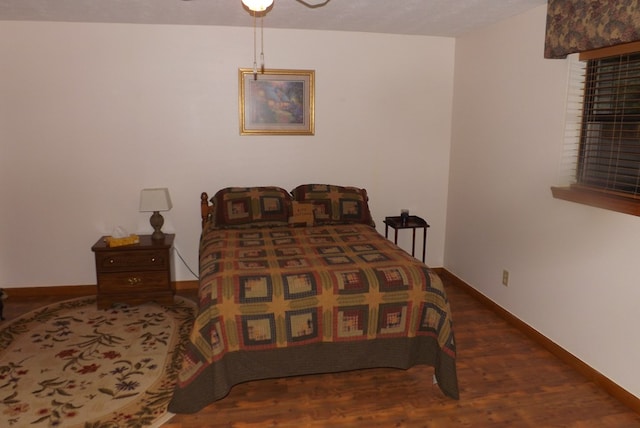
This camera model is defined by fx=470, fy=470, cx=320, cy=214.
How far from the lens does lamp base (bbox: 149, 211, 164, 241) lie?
13.3ft

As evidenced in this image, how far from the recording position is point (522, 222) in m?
3.49

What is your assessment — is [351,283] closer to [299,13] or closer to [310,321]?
[310,321]

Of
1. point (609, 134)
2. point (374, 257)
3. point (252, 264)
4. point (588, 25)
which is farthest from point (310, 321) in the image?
point (588, 25)

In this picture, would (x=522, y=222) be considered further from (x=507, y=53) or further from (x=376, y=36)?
(x=376, y=36)

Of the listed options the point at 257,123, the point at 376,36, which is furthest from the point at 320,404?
the point at 376,36

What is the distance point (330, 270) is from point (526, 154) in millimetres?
1779

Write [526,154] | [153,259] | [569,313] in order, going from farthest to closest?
[153,259] → [526,154] → [569,313]

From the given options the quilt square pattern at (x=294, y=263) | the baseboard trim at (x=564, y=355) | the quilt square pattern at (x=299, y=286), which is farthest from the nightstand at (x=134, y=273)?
the baseboard trim at (x=564, y=355)

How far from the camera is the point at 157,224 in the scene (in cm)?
404

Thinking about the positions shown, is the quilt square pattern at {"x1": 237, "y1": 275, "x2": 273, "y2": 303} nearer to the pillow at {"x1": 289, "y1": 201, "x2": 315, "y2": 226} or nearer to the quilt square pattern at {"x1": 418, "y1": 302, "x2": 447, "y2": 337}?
the quilt square pattern at {"x1": 418, "y1": 302, "x2": 447, "y2": 337}

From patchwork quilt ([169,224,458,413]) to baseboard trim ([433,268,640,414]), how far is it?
3.01 ft

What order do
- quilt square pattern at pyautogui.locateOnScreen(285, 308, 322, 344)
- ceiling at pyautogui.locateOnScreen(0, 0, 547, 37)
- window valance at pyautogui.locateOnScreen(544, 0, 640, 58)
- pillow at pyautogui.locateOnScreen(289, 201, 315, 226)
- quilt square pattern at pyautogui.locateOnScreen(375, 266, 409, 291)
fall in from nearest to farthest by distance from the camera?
window valance at pyautogui.locateOnScreen(544, 0, 640, 58) < quilt square pattern at pyautogui.locateOnScreen(285, 308, 322, 344) < quilt square pattern at pyautogui.locateOnScreen(375, 266, 409, 291) < ceiling at pyautogui.locateOnScreen(0, 0, 547, 37) < pillow at pyautogui.locateOnScreen(289, 201, 315, 226)

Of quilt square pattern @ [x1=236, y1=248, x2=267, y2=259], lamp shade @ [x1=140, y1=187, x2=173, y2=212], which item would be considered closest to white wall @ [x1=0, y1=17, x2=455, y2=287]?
lamp shade @ [x1=140, y1=187, x2=173, y2=212]

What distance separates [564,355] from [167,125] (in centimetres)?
355
